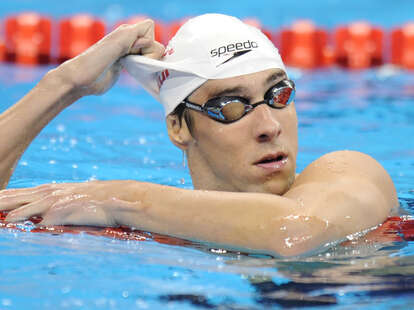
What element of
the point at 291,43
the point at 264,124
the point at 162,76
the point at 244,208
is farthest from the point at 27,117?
the point at 291,43

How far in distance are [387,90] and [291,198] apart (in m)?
5.92

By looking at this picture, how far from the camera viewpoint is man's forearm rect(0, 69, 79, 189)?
128 inches

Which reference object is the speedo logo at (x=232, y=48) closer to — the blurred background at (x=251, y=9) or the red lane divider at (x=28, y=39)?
the red lane divider at (x=28, y=39)

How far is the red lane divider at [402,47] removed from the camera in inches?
391

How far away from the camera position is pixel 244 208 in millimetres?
2562

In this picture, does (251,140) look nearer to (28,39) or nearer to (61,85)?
(61,85)

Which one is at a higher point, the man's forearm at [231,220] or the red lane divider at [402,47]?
the red lane divider at [402,47]

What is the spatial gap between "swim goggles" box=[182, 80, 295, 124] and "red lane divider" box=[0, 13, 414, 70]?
7.06 metres

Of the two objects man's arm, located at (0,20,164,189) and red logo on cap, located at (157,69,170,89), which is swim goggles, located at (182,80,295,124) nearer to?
red logo on cap, located at (157,69,170,89)

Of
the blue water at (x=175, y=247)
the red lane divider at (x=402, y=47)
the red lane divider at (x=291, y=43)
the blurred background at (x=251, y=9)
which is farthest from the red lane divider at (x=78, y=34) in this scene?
the red lane divider at (x=402, y=47)

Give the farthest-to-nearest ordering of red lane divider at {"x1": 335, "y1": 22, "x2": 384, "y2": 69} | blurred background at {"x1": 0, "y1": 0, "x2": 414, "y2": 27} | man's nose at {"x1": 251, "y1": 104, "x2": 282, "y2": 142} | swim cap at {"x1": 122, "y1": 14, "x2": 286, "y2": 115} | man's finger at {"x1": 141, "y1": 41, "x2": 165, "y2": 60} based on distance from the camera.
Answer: blurred background at {"x1": 0, "y1": 0, "x2": 414, "y2": 27}
red lane divider at {"x1": 335, "y1": 22, "x2": 384, "y2": 69}
man's finger at {"x1": 141, "y1": 41, "x2": 165, "y2": 60}
swim cap at {"x1": 122, "y1": 14, "x2": 286, "y2": 115}
man's nose at {"x1": 251, "y1": 104, "x2": 282, "y2": 142}

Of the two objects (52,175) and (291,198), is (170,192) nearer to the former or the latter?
(291,198)

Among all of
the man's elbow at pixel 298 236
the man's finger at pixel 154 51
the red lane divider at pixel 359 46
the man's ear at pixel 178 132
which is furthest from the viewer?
the red lane divider at pixel 359 46

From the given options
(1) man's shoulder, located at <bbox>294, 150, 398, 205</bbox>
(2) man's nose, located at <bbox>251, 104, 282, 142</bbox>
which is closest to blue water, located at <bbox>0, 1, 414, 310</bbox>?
(1) man's shoulder, located at <bbox>294, 150, 398, 205</bbox>
